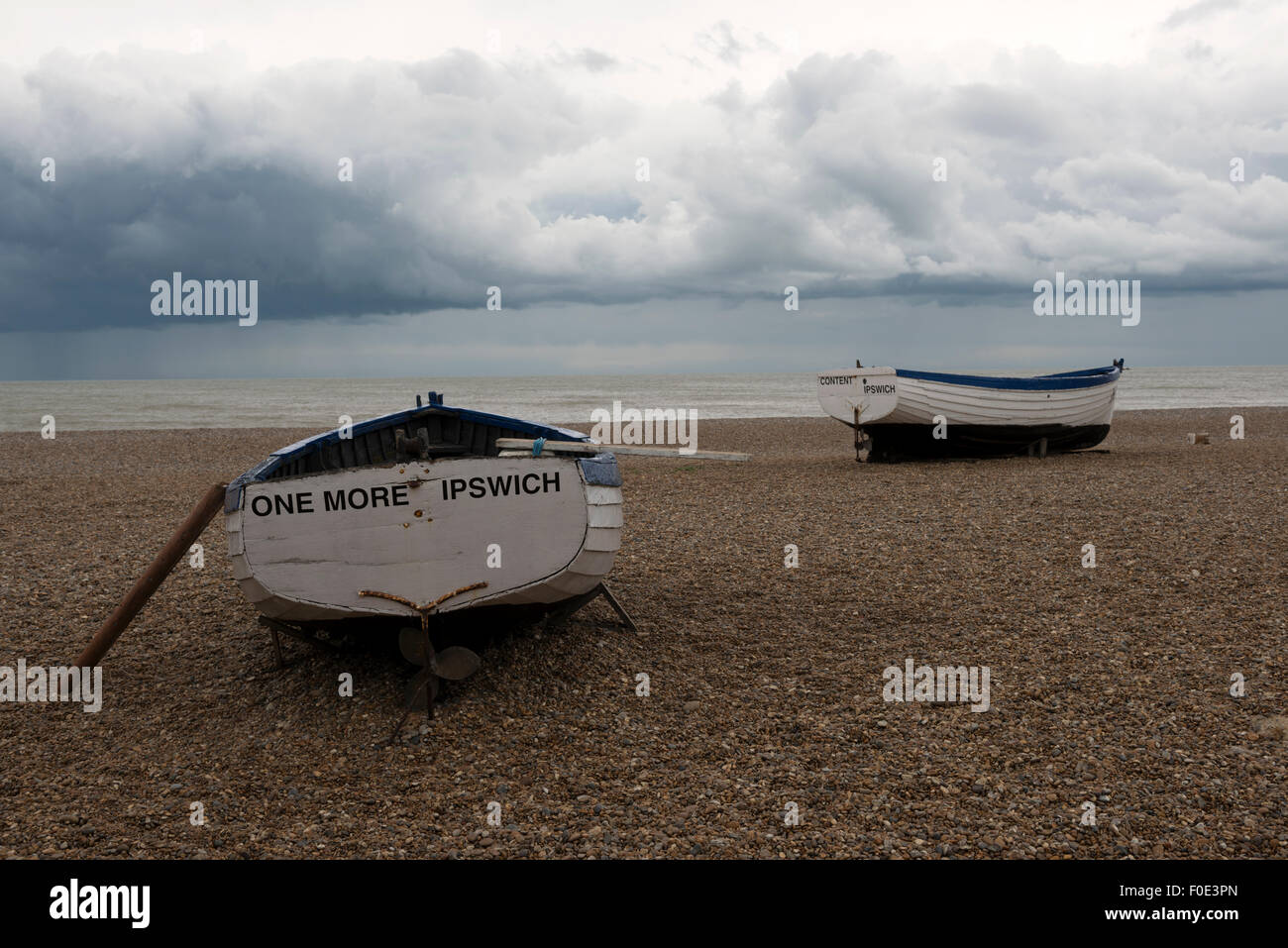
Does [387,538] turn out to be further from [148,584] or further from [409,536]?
[148,584]

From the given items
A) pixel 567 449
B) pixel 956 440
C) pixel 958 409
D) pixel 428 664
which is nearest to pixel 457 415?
pixel 567 449

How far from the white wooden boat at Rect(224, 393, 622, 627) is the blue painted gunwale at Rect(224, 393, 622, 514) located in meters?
0.07

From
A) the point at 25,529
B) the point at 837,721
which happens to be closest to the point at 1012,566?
the point at 837,721

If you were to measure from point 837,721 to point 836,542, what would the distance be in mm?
5252

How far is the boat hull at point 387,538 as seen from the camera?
5.86 m

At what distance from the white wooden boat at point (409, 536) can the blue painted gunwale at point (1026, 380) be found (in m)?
12.9

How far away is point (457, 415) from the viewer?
820 centimetres

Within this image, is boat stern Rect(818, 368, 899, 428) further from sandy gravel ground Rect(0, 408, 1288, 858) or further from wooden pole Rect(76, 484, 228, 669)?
wooden pole Rect(76, 484, 228, 669)

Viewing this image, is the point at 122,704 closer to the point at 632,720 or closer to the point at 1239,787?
the point at 632,720

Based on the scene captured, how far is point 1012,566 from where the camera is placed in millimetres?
9398

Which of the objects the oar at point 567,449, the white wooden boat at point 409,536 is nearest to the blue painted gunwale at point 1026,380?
the oar at point 567,449

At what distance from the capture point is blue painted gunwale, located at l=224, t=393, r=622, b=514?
625 centimetres

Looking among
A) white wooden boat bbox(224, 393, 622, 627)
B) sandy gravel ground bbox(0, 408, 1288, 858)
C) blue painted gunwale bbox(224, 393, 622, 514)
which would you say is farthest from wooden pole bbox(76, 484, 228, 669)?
white wooden boat bbox(224, 393, 622, 627)

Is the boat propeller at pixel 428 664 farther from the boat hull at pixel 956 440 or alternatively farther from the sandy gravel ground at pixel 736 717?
the boat hull at pixel 956 440
